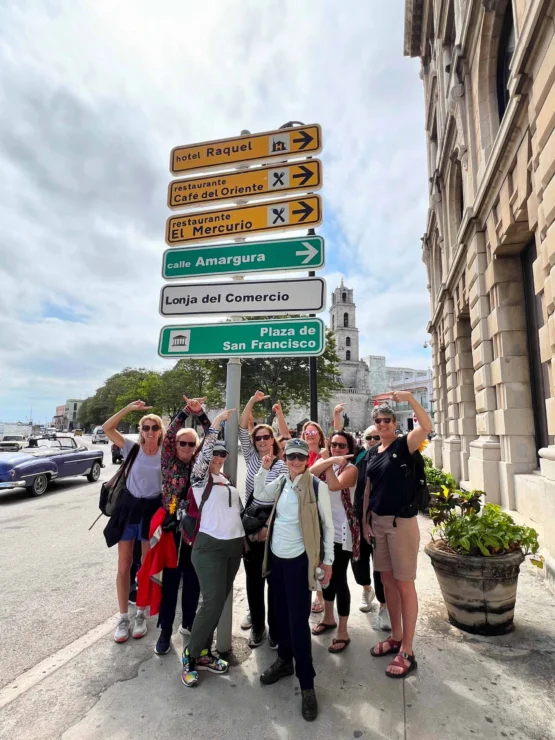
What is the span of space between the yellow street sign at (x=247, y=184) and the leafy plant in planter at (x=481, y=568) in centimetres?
353

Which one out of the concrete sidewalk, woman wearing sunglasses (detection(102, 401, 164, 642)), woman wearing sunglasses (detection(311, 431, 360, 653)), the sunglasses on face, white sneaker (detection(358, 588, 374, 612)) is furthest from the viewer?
white sneaker (detection(358, 588, 374, 612))

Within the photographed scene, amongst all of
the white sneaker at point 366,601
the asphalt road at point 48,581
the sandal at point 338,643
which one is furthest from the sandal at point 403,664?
the asphalt road at point 48,581

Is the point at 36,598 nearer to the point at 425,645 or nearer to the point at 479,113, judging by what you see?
the point at 425,645

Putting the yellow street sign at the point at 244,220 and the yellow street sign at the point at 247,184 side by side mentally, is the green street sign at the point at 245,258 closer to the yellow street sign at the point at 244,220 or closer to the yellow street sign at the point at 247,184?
the yellow street sign at the point at 244,220

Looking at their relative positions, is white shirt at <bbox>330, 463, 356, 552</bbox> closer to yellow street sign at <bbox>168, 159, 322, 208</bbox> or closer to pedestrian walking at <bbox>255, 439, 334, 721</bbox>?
pedestrian walking at <bbox>255, 439, 334, 721</bbox>

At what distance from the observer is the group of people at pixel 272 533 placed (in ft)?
10.2

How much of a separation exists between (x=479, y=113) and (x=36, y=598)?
11.7 m

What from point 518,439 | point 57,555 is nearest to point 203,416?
point 57,555

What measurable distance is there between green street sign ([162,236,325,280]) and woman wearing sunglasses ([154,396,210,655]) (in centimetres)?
123

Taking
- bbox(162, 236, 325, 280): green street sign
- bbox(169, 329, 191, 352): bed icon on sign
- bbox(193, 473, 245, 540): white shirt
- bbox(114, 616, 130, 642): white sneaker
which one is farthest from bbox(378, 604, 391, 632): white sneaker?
bbox(162, 236, 325, 280): green street sign

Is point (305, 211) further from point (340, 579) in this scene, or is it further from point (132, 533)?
point (132, 533)

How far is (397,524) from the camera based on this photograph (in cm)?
340

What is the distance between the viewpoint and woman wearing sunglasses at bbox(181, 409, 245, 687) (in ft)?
10.3

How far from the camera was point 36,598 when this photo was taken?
4.92 m
